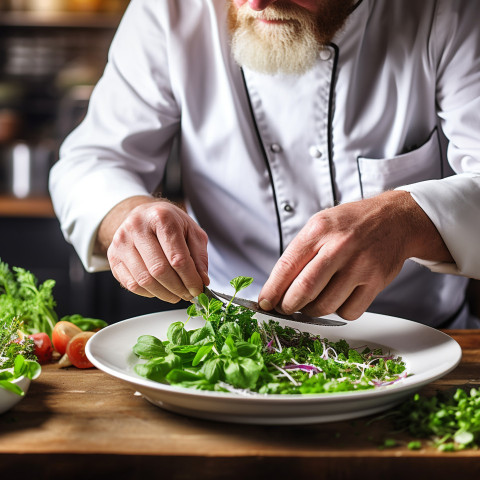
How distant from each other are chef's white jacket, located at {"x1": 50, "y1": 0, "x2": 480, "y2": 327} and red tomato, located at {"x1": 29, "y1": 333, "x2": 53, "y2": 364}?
11.2 inches

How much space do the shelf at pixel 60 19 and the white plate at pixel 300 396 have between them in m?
2.74

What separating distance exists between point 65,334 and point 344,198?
2.18 feet

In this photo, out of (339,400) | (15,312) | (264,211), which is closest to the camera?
(339,400)

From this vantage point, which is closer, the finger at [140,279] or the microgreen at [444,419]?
the microgreen at [444,419]

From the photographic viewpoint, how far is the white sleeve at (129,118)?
1451 millimetres

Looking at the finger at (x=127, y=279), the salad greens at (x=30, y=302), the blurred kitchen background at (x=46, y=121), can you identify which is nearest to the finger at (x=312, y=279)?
the finger at (x=127, y=279)

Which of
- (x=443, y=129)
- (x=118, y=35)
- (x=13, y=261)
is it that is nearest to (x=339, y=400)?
(x=443, y=129)

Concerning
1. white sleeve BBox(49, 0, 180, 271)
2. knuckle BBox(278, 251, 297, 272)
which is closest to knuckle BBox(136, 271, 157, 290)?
knuckle BBox(278, 251, 297, 272)

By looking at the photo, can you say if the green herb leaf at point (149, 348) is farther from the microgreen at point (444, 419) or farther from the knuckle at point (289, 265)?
the microgreen at point (444, 419)

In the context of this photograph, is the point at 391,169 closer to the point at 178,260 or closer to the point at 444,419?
the point at 178,260

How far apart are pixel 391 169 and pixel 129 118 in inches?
24.1

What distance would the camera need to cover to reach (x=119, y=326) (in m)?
1.05

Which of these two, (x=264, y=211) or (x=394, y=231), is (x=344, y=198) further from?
(x=394, y=231)

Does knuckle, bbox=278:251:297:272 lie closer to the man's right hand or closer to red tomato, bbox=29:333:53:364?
the man's right hand
